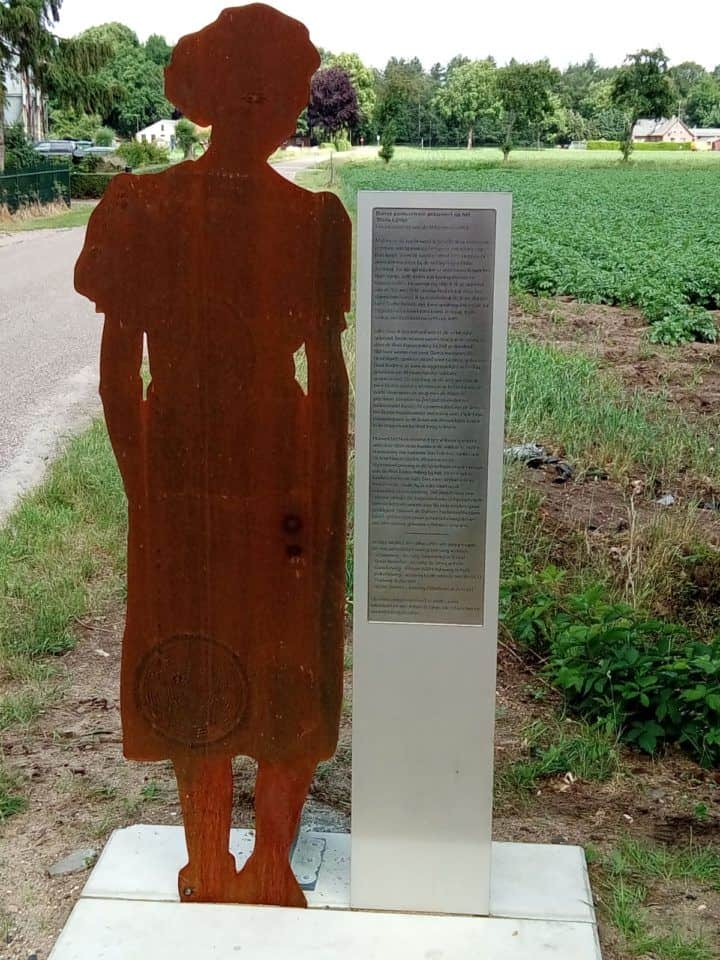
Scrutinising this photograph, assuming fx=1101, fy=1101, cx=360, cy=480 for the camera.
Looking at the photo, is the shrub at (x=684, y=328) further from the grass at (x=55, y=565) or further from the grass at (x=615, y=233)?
the grass at (x=55, y=565)

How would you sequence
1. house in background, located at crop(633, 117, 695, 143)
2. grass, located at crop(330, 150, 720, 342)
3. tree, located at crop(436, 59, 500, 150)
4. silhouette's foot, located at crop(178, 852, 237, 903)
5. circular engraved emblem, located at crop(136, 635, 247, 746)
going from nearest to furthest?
circular engraved emblem, located at crop(136, 635, 247, 746) → silhouette's foot, located at crop(178, 852, 237, 903) → grass, located at crop(330, 150, 720, 342) → tree, located at crop(436, 59, 500, 150) → house in background, located at crop(633, 117, 695, 143)

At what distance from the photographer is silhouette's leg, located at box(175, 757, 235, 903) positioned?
2.84 meters

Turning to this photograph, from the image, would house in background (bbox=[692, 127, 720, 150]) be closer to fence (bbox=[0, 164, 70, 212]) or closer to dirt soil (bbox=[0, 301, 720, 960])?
fence (bbox=[0, 164, 70, 212])

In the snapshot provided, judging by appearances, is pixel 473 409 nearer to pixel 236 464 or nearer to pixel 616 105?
pixel 236 464

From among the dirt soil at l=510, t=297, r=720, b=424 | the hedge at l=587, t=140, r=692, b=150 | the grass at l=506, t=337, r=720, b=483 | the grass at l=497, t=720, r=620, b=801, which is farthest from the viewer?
the hedge at l=587, t=140, r=692, b=150

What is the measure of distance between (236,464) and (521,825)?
1.58 metres

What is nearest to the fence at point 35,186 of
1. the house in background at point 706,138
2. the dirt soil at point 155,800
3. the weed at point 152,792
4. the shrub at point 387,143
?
the shrub at point 387,143

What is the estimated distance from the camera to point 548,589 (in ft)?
15.2

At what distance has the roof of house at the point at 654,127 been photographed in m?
59.1

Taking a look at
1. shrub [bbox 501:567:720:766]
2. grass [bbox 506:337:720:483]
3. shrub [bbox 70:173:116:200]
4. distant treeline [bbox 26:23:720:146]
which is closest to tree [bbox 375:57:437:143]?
distant treeline [bbox 26:23:720:146]

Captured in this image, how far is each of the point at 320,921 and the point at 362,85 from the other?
176ft

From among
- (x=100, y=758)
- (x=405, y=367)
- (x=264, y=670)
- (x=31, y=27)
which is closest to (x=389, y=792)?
(x=264, y=670)

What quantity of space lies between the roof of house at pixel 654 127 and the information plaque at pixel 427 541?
194ft

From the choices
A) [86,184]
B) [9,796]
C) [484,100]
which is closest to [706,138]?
[484,100]
